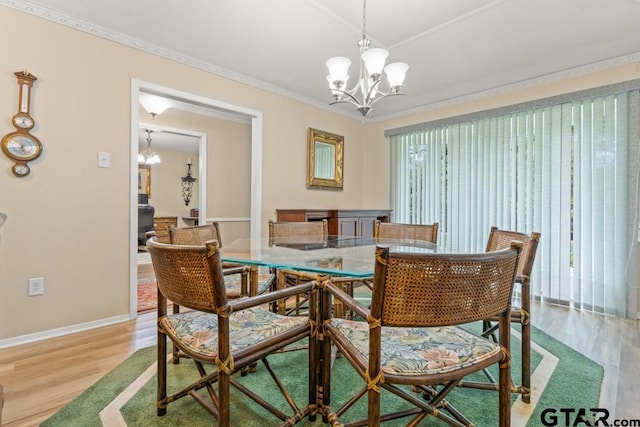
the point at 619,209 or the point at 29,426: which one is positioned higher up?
the point at 619,209

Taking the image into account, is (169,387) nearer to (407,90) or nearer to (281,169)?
(281,169)

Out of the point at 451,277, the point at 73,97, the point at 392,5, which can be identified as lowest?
the point at 451,277

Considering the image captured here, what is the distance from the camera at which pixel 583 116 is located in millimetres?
3020

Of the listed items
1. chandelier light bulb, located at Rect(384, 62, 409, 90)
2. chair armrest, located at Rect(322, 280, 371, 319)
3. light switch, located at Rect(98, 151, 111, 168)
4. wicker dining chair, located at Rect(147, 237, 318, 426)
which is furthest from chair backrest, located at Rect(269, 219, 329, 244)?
light switch, located at Rect(98, 151, 111, 168)

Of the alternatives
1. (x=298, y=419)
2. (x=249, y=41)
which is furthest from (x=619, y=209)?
(x=249, y=41)

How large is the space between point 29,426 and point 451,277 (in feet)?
6.14

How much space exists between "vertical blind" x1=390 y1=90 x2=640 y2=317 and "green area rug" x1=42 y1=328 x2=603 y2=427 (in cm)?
132

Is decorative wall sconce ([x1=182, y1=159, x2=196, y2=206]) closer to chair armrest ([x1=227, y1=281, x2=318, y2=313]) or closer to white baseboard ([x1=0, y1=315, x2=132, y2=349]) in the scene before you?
white baseboard ([x1=0, y1=315, x2=132, y2=349])

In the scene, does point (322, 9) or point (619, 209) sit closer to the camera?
point (322, 9)

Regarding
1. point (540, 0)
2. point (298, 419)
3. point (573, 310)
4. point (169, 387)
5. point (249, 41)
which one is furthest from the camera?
point (573, 310)

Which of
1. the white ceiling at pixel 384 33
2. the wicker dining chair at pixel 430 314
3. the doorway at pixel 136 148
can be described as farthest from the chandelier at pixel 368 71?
the doorway at pixel 136 148

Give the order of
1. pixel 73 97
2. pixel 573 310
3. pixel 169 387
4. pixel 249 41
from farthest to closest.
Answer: pixel 573 310, pixel 249 41, pixel 73 97, pixel 169 387

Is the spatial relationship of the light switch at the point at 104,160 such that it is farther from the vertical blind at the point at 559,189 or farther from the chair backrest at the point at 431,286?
the vertical blind at the point at 559,189

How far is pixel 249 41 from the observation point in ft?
8.82
